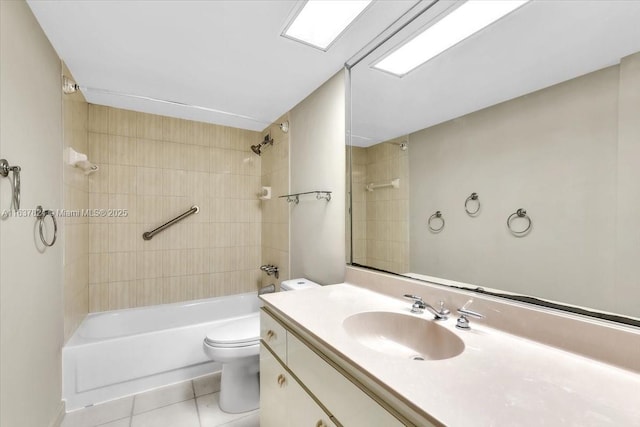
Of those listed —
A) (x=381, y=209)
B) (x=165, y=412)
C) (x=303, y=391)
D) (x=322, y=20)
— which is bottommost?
(x=165, y=412)

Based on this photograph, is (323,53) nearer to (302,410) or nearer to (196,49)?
(196,49)

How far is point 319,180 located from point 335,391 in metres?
1.39

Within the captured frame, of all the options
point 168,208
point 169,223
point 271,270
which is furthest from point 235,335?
point 168,208

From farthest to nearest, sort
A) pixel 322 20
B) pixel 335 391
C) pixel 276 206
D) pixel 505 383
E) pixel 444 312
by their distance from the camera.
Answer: pixel 276 206 < pixel 322 20 < pixel 444 312 < pixel 335 391 < pixel 505 383

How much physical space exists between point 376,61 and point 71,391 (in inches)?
109

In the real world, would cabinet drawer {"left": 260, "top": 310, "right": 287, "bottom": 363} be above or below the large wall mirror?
below

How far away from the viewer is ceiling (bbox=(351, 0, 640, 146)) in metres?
0.76

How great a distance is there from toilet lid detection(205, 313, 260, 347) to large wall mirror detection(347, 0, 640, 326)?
1061 mm

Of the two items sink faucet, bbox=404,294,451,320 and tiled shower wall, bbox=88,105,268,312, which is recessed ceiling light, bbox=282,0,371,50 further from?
tiled shower wall, bbox=88,105,268,312

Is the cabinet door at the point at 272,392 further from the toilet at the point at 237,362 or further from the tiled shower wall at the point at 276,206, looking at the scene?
the tiled shower wall at the point at 276,206

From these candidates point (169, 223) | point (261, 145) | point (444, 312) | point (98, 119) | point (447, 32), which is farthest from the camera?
point (261, 145)

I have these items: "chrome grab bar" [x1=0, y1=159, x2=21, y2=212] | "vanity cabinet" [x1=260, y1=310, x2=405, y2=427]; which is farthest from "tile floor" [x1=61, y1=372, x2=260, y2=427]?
"chrome grab bar" [x1=0, y1=159, x2=21, y2=212]

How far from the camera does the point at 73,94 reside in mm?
1879

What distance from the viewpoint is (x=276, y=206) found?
8.76ft
